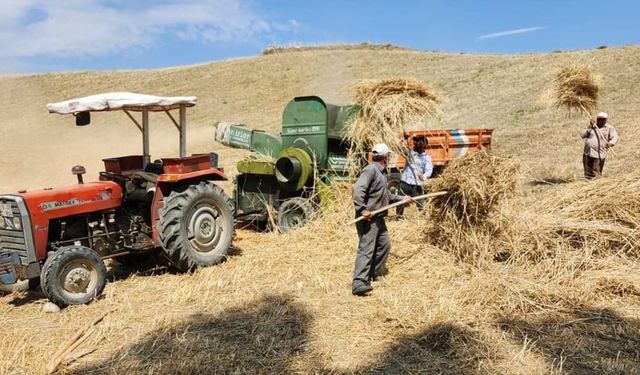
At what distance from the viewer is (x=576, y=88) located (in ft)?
32.7

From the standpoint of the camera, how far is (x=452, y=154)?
10258 millimetres

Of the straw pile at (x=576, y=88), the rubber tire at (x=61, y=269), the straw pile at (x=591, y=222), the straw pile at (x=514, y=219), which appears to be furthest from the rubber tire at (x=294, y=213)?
the straw pile at (x=576, y=88)

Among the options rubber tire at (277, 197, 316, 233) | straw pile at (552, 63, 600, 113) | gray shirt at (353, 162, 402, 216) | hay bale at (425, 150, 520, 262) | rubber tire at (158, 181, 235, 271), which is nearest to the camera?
gray shirt at (353, 162, 402, 216)

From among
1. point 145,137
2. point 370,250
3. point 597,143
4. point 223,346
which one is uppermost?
point 145,137

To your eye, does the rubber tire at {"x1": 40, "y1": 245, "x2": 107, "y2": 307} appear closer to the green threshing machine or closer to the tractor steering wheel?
the tractor steering wheel

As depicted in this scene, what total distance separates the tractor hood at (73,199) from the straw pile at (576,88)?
8.03m

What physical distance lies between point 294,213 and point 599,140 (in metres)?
5.30

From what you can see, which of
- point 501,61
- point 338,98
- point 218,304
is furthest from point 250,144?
point 501,61

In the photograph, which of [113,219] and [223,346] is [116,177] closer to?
[113,219]

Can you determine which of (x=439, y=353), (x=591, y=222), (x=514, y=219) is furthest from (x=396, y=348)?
(x=591, y=222)

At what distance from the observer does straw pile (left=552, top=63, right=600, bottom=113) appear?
9.95 meters

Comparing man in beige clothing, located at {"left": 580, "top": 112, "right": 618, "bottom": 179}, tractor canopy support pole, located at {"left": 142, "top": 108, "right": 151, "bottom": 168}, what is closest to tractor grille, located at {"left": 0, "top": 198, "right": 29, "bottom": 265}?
tractor canopy support pole, located at {"left": 142, "top": 108, "right": 151, "bottom": 168}

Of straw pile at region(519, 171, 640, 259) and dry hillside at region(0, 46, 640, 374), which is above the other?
straw pile at region(519, 171, 640, 259)

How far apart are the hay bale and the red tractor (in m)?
2.85
